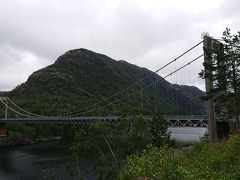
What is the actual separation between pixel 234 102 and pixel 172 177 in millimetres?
13147

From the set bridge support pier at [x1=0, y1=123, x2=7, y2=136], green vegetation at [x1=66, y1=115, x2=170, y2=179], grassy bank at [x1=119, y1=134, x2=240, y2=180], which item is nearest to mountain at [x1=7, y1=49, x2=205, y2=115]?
bridge support pier at [x1=0, y1=123, x2=7, y2=136]

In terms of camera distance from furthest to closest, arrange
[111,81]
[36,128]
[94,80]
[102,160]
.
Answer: [111,81], [94,80], [36,128], [102,160]

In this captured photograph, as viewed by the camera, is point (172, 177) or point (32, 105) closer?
point (172, 177)

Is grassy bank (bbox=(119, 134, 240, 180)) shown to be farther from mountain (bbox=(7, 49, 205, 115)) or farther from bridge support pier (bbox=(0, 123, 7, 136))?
mountain (bbox=(7, 49, 205, 115))

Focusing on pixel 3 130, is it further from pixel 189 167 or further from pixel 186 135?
pixel 189 167

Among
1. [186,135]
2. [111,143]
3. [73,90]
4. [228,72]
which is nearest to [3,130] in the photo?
[111,143]

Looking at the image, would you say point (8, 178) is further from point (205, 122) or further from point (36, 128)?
point (36, 128)

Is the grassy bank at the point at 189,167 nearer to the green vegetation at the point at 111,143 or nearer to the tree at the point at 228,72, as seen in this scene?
the green vegetation at the point at 111,143

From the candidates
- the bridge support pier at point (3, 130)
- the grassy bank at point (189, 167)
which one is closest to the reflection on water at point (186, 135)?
the grassy bank at point (189, 167)

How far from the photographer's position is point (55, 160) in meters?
35.0

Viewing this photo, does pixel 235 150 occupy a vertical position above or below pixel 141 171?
above

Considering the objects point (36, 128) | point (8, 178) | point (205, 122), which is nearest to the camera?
point (8, 178)

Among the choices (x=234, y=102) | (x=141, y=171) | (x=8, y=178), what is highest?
(x=234, y=102)

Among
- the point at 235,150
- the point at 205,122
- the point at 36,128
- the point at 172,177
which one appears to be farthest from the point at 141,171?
the point at 36,128
